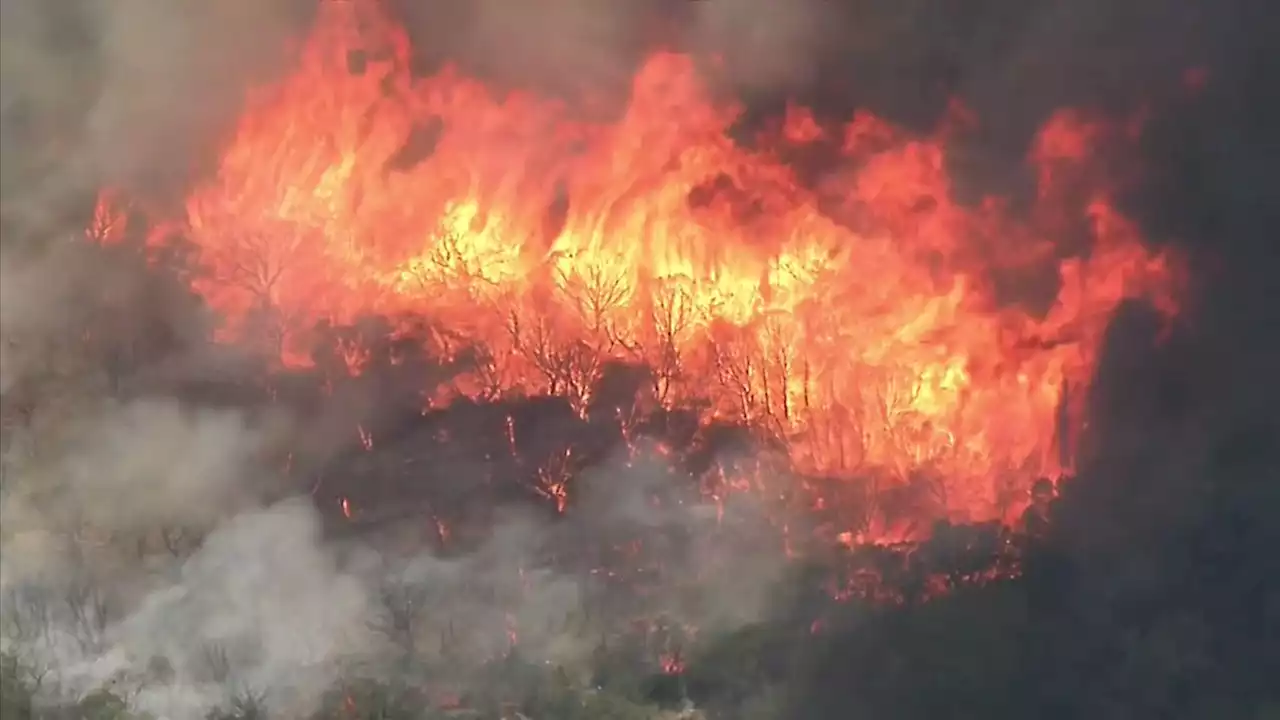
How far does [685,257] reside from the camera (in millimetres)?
4984

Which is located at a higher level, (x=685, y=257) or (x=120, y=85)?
(x=120, y=85)

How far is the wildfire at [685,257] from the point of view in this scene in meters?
4.80

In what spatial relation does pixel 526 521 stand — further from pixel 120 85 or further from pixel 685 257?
pixel 120 85

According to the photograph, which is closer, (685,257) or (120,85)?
(685,257)

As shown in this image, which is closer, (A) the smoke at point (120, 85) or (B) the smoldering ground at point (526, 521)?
(B) the smoldering ground at point (526, 521)

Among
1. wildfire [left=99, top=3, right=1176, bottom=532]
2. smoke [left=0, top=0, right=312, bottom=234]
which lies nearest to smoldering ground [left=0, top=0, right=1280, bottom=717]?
smoke [left=0, top=0, right=312, bottom=234]

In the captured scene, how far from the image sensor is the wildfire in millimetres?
4797

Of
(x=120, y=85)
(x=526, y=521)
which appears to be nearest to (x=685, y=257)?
(x=526, y=521)

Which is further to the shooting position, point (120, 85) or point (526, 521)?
point (120, 85)

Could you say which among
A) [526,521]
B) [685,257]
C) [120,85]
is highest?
[120,85]

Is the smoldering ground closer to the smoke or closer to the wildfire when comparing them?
the smoke

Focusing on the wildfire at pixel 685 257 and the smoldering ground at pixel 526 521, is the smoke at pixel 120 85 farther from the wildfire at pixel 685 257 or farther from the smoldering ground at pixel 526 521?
the wildfire at pixel 685 257

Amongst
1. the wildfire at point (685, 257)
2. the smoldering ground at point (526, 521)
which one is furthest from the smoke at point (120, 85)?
the wildfire at point (685, 257)

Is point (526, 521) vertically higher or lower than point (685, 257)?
lower
